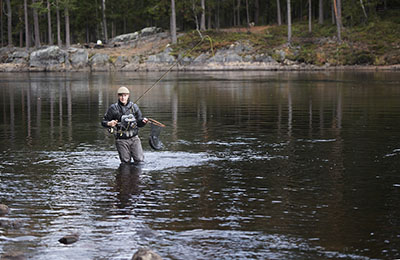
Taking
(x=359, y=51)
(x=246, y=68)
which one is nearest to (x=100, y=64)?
(x=246, y=68)

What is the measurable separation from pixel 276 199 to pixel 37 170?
563cm

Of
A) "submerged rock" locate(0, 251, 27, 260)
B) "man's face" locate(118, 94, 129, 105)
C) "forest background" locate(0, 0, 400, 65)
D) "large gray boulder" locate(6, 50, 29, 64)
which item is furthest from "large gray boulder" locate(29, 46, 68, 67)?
"submerged rock" locate(0, 251, 27, 260)

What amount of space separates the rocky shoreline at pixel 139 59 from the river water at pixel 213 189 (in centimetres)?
4618

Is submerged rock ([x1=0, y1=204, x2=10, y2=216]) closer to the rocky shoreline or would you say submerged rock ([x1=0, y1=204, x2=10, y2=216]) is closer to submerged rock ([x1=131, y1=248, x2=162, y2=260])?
submerged rock ([x1=131, y1=248, x2=162, y2=260])

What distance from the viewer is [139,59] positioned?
74.8 m

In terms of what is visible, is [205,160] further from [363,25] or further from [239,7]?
[239,7]

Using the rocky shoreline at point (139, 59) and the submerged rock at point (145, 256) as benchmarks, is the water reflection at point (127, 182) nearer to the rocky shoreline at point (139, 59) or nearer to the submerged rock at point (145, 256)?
the submerged rock at point (145, 256)

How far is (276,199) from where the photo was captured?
10555 millimetres

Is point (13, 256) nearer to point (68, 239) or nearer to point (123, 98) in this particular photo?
point (68, 239)

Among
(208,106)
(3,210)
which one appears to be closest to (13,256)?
(3,210)

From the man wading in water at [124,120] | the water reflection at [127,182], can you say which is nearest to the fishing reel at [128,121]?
the man wading in water at [124,120]

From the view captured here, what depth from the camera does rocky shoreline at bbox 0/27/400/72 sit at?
2734 inches

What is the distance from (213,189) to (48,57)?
6803 centimetres

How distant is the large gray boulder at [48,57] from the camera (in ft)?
249
